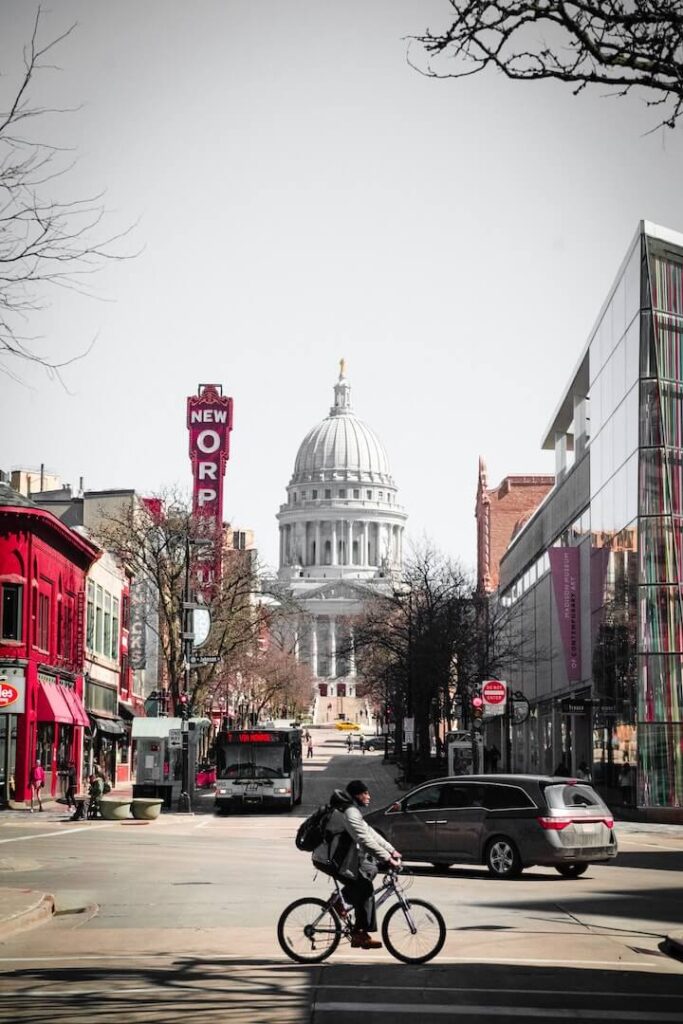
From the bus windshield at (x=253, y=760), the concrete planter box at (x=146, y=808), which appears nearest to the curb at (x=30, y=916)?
the concrete planter box at (x=146, y=808)

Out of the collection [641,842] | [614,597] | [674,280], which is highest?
[674,280]

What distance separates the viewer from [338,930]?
14430mm

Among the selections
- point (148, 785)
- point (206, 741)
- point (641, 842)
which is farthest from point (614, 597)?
point (206, 741)

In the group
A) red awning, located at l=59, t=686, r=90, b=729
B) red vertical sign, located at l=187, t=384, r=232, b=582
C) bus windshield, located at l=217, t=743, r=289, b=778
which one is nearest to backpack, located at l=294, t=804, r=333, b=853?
bus windshield, located at l=217, t=743, r=289, b=778

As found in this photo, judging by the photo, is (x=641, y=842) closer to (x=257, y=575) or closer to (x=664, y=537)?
(x=664, y=537)

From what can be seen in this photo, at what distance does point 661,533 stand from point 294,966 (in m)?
31.5

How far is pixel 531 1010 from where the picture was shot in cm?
1211

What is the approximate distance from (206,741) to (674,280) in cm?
4896

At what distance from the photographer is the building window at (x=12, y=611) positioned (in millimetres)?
55344

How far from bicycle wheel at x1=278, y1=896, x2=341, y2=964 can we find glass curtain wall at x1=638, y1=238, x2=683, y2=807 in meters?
30.2

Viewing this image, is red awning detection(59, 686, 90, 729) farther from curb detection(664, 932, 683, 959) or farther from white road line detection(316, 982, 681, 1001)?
white road line detection(316, 982, 681, 1001)

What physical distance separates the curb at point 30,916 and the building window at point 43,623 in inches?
1466

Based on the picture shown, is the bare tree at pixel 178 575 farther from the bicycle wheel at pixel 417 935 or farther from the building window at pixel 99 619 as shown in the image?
the bicycle wheel at pixel 417 935

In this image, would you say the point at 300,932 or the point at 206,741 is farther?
the point at 206,741
